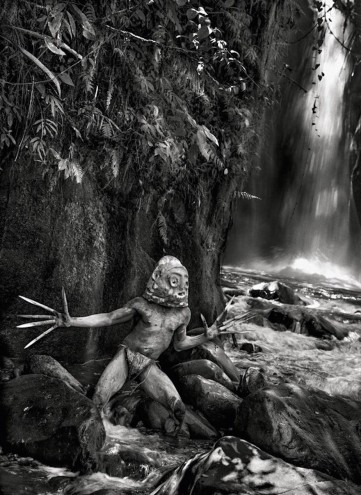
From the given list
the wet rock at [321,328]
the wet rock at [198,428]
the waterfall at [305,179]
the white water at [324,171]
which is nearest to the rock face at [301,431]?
the wet rock at [198,428]

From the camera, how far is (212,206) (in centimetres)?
681

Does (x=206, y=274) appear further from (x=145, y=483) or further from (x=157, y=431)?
(x=145, y=483)

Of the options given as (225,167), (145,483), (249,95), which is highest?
(249,95)

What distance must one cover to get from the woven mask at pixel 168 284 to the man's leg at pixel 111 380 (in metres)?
0.57

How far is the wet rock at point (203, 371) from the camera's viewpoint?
14.3 ft

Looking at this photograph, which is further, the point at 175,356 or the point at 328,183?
the point at 328,183

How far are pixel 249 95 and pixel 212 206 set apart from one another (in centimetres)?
180

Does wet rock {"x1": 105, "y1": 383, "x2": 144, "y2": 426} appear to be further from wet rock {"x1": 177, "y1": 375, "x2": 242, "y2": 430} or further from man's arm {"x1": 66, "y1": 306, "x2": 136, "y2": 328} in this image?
man's arm {"x1": 66, "y1": 306, "x2": 136, "y2": 328}

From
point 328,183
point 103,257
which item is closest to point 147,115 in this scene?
point 103,257

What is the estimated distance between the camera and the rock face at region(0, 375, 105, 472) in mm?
2875

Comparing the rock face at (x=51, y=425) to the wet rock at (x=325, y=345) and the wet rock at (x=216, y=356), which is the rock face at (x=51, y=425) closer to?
the wet rock at (x=216, y=356)

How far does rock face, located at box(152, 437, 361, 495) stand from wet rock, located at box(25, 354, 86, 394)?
1313 mm

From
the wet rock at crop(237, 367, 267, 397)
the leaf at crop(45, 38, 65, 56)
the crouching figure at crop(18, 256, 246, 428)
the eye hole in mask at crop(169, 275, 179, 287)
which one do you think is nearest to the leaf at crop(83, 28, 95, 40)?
the leaf at crop(45, 38, 65, 56)

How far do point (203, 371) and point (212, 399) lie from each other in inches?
19.8
